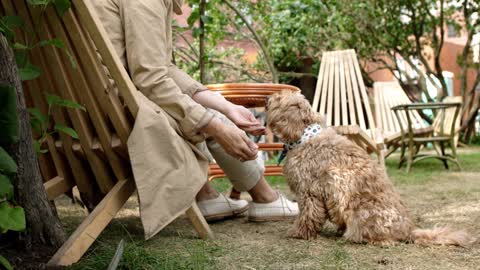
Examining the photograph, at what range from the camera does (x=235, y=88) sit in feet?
12.8

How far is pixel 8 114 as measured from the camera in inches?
64.3

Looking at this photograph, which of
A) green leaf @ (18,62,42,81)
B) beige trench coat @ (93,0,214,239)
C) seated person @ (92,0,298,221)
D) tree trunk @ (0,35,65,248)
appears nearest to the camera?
tree trunk @ (0,35,65,248)

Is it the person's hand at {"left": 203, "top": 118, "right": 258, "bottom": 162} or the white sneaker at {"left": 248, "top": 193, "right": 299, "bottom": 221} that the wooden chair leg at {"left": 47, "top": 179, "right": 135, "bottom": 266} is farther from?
the white sneaker at {"left": 248, "top": 193, "right": 299, "bottom": 221}

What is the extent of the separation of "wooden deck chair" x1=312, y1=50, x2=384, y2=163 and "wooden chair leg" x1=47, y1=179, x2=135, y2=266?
4.27 metres

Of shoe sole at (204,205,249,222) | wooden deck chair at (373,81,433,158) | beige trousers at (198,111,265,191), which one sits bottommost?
wooden deck chair at (373,81,433,158)

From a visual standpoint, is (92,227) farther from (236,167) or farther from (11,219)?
(236,167)

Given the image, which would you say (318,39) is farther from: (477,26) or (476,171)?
(476,171)

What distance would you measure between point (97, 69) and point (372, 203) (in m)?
1.32

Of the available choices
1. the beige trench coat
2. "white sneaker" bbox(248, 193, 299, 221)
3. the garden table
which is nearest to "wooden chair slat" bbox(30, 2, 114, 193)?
the beige trench coat

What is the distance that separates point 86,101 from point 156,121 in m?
0.28

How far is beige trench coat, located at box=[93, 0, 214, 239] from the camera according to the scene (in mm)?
2361

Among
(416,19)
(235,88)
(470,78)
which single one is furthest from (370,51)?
(235,88)

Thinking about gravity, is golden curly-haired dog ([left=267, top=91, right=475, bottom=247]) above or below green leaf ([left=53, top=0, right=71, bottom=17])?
below

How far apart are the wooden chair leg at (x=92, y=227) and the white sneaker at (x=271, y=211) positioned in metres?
0.98
